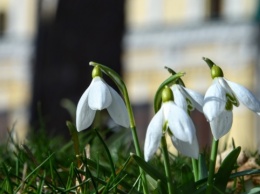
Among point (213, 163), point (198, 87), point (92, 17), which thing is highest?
point (213, 163)

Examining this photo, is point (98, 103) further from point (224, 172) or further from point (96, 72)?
point (224, 172)

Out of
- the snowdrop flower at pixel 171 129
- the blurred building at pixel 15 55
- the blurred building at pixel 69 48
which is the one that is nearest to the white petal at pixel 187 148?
the snowdrop flower at pixel 171 129

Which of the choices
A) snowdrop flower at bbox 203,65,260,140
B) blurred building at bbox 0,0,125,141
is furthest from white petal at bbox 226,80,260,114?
blurred building at bbox 0,0,125,141

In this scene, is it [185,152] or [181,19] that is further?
[181,19]

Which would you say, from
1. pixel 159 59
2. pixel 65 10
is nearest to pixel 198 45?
pixel 159 59

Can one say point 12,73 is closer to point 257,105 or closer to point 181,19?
point 181,19

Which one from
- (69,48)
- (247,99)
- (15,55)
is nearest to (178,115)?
(247,99)

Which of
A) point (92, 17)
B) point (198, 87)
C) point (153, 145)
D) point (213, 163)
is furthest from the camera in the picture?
point (198, 87)
